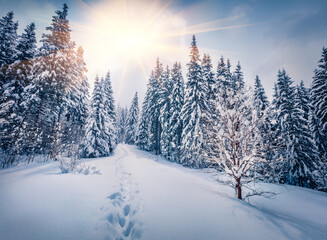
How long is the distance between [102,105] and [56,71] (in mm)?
6436

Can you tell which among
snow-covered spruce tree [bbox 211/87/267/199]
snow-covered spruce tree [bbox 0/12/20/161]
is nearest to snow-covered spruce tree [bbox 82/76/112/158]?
snow-covered spruce tree [bbox 0/12/20/161]

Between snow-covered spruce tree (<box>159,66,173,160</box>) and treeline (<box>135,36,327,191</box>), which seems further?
snow-covered spruce tree (<box>159,66,173,160</box>)

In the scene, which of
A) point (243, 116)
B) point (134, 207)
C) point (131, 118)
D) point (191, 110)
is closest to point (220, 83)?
point (191, 110)

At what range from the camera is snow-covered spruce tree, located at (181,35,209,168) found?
Result: 17562 mm

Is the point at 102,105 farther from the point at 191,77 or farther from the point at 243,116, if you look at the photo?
the point at 243,116

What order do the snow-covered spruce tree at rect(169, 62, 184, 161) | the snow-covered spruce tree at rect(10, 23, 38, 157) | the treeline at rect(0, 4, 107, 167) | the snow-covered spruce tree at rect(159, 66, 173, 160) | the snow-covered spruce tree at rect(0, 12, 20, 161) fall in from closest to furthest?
the treeline at rect(0, 4, 107, 167), the snow-covered spruce tree at rect(0, 12, 20, 161), the snow-covered spruce tree at rect(10, 23, 38, 157), the snow-covered spruce tree at rect(169, 62, 184, 161), the snow-covered spruce tree at rect(159, 66, 173, 160)

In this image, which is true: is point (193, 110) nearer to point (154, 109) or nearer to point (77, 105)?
point (154, 109)

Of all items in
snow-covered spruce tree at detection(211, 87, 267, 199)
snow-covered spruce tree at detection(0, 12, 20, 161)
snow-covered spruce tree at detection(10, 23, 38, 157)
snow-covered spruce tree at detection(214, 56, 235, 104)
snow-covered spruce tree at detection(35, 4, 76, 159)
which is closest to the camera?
snow-covered spruce tree at detection(211, 87, 267, 199)

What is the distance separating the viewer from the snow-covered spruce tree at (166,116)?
2308 cm

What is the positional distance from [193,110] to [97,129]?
13.5 m

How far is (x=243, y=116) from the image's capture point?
7.16 meters

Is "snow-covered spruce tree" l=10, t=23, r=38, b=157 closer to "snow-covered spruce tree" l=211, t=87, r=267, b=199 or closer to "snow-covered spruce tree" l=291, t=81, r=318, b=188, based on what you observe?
"snow-covered spruce tree" l=211, t=87, r=267, b=199

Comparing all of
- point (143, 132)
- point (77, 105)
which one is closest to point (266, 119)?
point (143, 132)

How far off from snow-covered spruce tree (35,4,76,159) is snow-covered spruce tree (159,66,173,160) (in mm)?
14428
